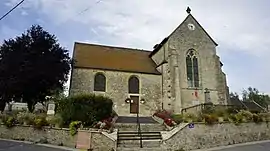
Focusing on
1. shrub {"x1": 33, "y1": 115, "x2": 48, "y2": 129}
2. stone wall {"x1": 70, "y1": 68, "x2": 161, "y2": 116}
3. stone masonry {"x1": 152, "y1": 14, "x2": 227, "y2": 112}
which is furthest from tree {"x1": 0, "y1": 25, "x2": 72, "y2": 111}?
stone masonry {"x1": 152, "y1": 14, "x2": 227, "y2": 112}

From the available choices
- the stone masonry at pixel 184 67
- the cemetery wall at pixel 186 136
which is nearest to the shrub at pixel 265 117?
the cemetery wall at pixel 186 136

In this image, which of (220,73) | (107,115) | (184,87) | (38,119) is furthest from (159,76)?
(38,119)

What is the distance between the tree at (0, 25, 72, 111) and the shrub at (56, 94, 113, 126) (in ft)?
23.6

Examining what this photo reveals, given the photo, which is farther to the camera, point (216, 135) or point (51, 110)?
point (51, 110)

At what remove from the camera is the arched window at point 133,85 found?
85.4ft

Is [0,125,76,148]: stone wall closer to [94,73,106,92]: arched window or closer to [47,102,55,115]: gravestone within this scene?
[47,102,55,115]: gravestone

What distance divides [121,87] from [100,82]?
2.30 m

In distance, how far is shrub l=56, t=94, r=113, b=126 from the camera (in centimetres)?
1520

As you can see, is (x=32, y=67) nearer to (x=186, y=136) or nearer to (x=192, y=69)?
(x=186, y=136)

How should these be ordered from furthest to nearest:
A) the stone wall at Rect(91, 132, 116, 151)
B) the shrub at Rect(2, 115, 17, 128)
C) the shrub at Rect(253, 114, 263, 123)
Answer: the shrub at Rect(253, 114, 263, 123), the shrub at Rect(2, 115, 17, 128), the stone wall at Rect(91, 132, 116, 151)

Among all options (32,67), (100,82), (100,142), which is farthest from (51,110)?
(100,142)

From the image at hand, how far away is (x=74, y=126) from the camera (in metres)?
14.3

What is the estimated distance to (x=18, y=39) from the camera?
23.7m

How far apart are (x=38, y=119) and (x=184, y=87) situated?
52.4 ft
